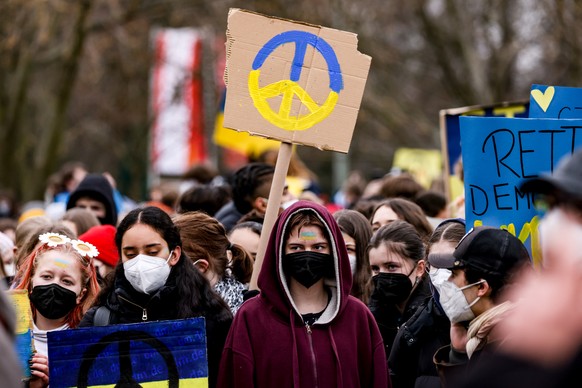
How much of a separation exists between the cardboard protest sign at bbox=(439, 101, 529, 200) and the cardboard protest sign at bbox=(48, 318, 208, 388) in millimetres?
4742

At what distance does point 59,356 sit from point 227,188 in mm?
4928

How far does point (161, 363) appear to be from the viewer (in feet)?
16.0

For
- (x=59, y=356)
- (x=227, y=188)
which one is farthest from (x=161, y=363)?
(x=227, y=188)

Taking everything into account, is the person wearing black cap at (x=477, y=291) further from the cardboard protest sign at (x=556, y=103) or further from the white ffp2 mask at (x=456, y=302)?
the cardboard protest sign at (x=556, y=103)

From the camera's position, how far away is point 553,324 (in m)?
2.62

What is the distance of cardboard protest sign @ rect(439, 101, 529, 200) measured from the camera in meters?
9.14

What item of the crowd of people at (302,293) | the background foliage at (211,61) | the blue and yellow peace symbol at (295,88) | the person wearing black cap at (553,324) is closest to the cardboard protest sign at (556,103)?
the crowd of people at (302,293)

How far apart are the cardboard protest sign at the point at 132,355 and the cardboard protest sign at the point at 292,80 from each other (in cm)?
151

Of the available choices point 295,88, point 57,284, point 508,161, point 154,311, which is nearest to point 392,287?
point 508,161

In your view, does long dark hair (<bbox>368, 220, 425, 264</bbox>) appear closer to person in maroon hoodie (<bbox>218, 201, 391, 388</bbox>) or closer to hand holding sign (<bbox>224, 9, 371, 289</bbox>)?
hand holding sign (<bbox>224, 9, 371, 289</bbox>)

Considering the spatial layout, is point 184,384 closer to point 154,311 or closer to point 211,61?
point 154,311

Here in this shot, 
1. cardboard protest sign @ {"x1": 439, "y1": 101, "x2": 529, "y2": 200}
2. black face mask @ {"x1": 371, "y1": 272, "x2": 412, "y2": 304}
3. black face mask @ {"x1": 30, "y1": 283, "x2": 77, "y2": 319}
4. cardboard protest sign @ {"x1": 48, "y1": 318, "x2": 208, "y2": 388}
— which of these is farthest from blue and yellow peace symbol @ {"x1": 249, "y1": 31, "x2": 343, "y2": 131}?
cardboard protest sign @ {"x1": 439, "y1": 101, "x2": 529, "y2": 200}

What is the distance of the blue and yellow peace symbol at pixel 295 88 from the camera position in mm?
6105

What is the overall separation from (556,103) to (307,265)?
81.3 inches
